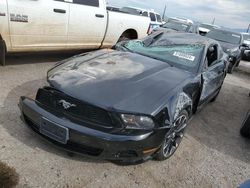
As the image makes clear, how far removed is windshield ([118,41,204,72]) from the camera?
445 cm

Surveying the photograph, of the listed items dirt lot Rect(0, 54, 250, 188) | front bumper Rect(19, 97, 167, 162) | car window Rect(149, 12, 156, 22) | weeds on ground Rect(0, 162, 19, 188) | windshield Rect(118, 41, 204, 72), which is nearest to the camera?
weeds on ground Rect(0, 162, 19, 188)

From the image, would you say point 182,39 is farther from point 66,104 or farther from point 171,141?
point 66,104

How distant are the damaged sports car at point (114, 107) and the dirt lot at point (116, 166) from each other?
259mm

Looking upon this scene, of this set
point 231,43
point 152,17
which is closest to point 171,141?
point 231,43

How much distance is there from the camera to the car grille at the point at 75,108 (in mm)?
3043

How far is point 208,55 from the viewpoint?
16.1 ft

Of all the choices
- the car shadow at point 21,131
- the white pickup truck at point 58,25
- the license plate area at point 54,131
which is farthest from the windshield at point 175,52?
the license plate area at point 54,131

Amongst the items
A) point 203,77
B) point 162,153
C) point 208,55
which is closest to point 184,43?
point 208,55

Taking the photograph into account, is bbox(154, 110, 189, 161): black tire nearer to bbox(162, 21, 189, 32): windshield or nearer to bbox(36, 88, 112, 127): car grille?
bbox(36, 88, 112, 127): car grille

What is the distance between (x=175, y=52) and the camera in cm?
466

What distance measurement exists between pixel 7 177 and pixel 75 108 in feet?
3.10

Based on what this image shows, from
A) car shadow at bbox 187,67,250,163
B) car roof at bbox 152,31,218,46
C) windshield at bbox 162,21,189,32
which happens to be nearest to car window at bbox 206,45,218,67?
car roof at bbox 152,31,218,46

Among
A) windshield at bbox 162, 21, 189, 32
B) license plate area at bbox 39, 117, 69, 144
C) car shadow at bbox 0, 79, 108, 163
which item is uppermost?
license plate area at bbox 39, 117, 69, 144

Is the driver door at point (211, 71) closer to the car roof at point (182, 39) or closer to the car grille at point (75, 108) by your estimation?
the car roof at point (182, 39)
